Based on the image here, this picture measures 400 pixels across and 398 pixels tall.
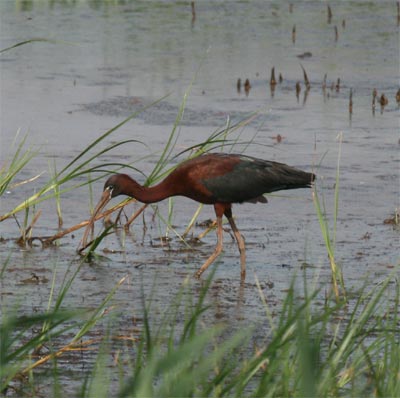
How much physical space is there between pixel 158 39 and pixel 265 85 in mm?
2746

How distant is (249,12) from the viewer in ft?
57.1

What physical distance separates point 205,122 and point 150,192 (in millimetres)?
3866

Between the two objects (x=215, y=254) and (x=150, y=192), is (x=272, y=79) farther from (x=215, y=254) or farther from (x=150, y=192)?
(x=215, y=254)

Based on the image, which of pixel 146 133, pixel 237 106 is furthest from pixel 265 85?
pixel 146 133

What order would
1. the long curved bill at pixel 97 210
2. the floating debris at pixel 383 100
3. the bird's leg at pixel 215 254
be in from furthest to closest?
the floating debris at pixel 383 100
the long curved bill at pixel 97 210
the bird's leg at pixel 215 254

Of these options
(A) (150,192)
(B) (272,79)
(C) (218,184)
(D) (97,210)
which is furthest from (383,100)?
(D) (97,210)

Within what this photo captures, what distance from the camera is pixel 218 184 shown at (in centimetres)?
696

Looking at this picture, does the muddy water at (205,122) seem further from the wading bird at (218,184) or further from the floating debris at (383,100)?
the wading bird at (218,184)

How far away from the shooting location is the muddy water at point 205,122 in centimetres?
654

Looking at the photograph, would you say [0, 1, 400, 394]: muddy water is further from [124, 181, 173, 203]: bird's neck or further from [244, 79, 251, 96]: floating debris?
[124, 181, 173, 203]: bird's neck

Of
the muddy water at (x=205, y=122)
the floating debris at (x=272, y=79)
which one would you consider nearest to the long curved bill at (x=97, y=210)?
the muddy water at (x=205, y=122)

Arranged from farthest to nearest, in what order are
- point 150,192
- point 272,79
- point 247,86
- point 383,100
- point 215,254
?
point 272,79 < point 247,86 < point 383,100 < point 150,192 < point 215,254

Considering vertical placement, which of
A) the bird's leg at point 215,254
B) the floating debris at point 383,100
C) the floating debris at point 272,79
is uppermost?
the floating debris at point 272,79

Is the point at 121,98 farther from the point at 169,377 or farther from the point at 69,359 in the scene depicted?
the point at 169,377
